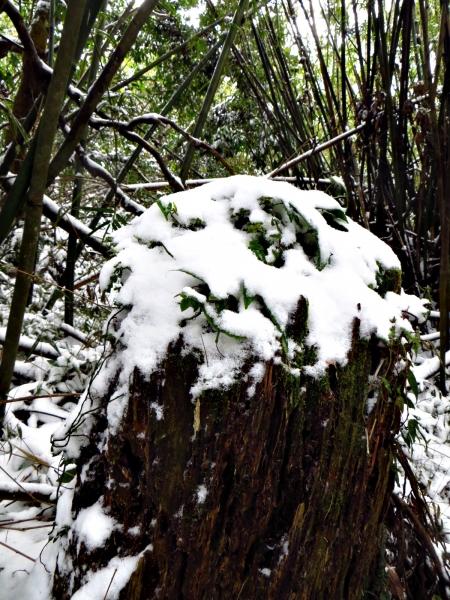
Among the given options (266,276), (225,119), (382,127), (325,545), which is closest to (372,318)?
(266,276)

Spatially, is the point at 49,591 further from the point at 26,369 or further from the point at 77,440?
the point at 26,369

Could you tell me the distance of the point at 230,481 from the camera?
75 centimetres

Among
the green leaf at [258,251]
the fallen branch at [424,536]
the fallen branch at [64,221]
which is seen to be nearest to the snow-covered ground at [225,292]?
the green leaf at [258,251]

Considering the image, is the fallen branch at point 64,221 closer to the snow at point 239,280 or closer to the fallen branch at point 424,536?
the snow at point 239,280

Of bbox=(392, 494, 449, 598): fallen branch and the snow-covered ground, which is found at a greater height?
the snow-covered ground

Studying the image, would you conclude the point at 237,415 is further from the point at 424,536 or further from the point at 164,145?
the point at 164,145

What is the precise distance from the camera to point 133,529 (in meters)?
0.74

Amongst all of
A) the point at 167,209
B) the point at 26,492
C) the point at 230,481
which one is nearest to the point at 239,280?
the point at 167,209

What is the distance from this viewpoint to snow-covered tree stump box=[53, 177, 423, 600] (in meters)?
0.73

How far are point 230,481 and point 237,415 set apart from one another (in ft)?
0.41

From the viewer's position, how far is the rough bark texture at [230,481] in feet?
2.39

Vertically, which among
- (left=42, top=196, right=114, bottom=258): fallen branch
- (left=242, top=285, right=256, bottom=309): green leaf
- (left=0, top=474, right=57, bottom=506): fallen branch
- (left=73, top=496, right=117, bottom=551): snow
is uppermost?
(left=42, top=196, right=114, bottom=258): fallen branch

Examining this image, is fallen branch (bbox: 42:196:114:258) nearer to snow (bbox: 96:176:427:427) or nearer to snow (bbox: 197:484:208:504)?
snow (bbox: 96:176:427:427)

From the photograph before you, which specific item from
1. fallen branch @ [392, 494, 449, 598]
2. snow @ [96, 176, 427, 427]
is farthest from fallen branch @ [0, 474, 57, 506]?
fallen branch @ [392, 494, 449, 598]
